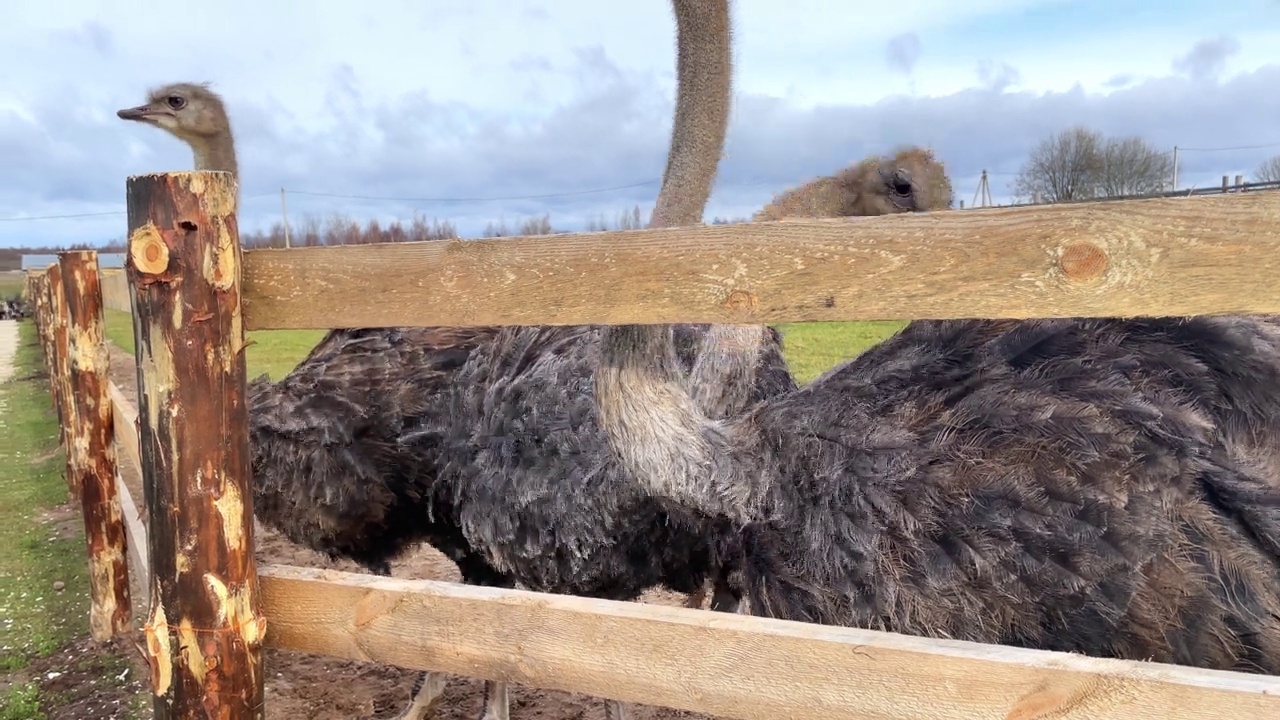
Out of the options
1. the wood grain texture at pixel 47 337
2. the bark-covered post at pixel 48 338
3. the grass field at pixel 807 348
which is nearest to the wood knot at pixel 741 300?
the grass field at pixel 807 348

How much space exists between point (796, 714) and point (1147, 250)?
0.83 m

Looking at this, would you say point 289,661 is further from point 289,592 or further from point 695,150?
point 695,150

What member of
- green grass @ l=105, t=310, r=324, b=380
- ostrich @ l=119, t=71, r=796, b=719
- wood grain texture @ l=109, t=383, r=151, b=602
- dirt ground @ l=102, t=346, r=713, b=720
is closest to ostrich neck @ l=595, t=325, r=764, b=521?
ostrich @ l=119, t=71, r=796, b=719

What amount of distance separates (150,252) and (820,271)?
116 cm

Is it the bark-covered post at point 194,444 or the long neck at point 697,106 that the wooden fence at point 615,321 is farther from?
the long neck at point 697,106

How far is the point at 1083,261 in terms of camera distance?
4.11ft

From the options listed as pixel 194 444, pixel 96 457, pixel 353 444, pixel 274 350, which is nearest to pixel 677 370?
pixel 194 444

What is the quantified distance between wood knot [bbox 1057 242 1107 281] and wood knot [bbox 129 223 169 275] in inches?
56.9

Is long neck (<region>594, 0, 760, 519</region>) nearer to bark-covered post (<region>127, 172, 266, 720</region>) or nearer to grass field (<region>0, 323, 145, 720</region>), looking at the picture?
bark-covered post (<region>127, 172, 266, 720</region>)

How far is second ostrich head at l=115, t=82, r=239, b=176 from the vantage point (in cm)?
476

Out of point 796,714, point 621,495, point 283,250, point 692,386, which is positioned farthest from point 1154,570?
point 283,250

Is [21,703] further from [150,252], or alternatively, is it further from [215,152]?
[215,152]

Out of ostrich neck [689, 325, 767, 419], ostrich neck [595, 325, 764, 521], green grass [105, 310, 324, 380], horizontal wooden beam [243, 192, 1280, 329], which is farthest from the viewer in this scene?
green grass [105, 310, 324, 380]

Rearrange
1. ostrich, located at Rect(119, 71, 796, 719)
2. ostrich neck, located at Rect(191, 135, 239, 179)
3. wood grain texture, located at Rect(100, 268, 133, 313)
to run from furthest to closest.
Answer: ostrich neck, located at Rect(191, 135, 239, 179)
wood grain texture, located at Rect(100, 268, 133, 313)
ostrich, located at Rect(119, 71, 796, 719)
